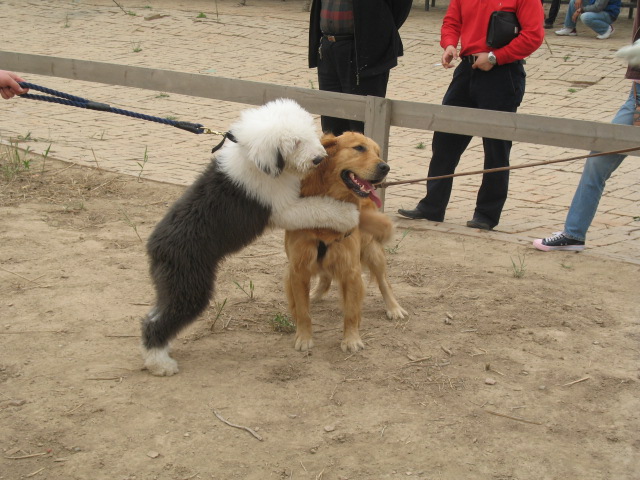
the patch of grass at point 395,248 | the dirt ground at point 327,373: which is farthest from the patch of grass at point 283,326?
the patch of grass at point 395,248

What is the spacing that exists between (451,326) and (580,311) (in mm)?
915

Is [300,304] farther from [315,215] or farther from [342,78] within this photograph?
[342,78]

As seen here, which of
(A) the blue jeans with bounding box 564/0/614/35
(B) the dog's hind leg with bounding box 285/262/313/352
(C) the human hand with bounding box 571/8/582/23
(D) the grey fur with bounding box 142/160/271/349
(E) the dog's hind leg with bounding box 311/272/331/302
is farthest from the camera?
(C) the human hand with bounding box 571/8/582/23

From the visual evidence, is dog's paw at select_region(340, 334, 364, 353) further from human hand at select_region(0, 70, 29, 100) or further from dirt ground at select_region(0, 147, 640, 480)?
human hand at select_region(0, 70, 29, 100)

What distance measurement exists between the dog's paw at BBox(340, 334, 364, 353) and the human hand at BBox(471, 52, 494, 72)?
2.87 m

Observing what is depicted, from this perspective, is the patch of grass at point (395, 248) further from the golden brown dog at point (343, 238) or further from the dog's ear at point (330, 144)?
the dog's ear at point (330, 144)

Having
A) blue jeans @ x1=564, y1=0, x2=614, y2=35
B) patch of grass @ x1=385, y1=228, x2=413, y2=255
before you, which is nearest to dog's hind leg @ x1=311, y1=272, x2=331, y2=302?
patch of grass @ x1=385, y1=228, x2=413, y2=255

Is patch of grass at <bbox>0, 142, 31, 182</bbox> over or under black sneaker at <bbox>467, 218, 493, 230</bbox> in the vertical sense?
under

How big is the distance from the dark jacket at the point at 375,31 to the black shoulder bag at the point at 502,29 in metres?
0.85

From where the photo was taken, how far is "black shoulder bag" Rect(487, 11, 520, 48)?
20.6ft

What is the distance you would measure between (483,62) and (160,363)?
12.3ft

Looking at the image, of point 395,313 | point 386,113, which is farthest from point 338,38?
point 395,313

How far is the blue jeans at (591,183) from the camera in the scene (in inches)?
236

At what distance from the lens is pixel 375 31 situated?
661 cm
